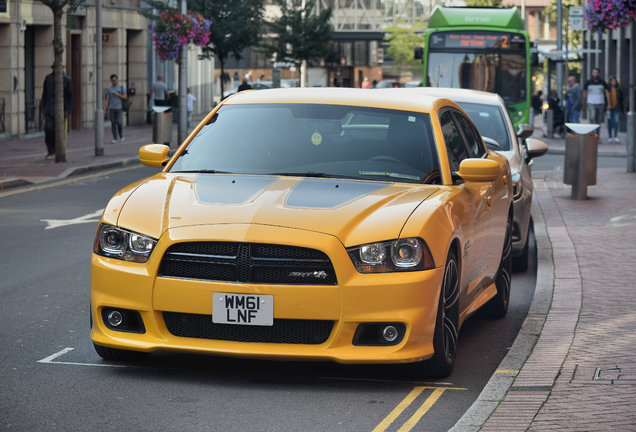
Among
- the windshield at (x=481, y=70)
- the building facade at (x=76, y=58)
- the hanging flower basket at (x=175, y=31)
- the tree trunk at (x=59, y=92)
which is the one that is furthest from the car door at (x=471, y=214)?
the hanging flower basket at (x=175, y=31)

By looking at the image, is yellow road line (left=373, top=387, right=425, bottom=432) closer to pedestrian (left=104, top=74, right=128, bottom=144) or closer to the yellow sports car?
the yellow sports car

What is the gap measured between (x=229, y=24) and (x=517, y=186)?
140ft

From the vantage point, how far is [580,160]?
1919 centimetres

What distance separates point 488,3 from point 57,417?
216 ft

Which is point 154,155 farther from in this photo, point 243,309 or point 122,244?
point 243,309

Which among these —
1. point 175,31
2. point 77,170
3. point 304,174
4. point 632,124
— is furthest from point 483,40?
point 304,174

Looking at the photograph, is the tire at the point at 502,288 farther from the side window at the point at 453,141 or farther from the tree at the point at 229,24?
the tree at the point at 229,24

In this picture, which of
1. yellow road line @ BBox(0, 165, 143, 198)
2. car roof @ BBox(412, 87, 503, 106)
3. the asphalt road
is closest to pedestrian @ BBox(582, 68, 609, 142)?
yellow road line @ BBox(0, 165, 143, 198)

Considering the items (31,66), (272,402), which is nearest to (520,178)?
(272,402)

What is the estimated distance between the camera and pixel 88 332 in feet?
27.3

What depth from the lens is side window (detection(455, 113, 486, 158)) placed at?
8.86 meters

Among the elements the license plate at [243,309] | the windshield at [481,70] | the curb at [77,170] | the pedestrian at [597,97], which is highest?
the windshield at [481,70]

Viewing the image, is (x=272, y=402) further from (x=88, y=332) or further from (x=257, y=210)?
(x=88, y=332)

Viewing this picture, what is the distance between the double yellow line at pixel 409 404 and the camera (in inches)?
239
